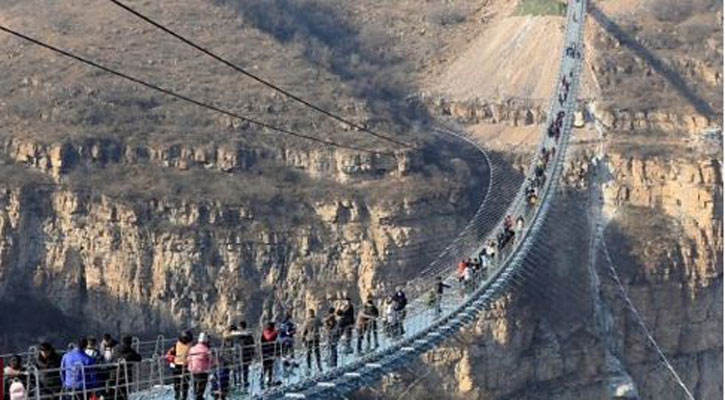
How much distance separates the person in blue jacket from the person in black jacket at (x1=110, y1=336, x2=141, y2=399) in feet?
1.01

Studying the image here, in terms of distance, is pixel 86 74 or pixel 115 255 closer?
pixel 115 255

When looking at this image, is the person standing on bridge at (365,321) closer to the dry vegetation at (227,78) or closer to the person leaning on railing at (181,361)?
the person leaning on railing at (181,361)

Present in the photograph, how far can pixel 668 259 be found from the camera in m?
62.0

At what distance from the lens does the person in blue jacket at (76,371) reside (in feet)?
65.6

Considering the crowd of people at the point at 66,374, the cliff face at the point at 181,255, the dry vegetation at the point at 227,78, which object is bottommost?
the crowd of people at the point at 66,374

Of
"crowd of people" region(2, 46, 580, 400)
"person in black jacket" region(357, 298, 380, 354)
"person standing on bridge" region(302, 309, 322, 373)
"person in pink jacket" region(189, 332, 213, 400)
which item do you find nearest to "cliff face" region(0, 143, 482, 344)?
"crowd of people" region(2, 46, 580, 400)

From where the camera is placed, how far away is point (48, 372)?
20016 mm

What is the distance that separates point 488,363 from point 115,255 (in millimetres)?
11519

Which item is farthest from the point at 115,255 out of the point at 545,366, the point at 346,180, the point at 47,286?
the point at 545,366

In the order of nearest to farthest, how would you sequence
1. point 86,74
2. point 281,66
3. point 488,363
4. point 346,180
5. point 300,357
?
point 300,357, point 488,363, point 346,180, point 86,74, point 281,66

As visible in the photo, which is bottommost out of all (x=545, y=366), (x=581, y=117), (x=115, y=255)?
(x=545, y=366)

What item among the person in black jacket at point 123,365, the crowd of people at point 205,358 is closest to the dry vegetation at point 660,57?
the crowd of people at point 205,358

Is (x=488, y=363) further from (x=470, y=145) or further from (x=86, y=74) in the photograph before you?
(x=86, y=74)

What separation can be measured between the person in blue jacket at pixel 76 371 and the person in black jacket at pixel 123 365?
1.01 ft
